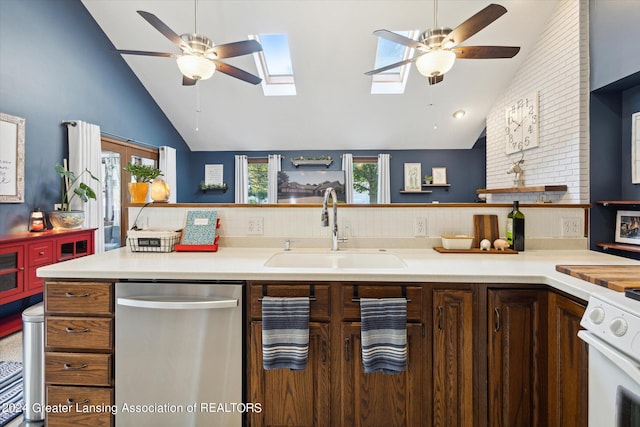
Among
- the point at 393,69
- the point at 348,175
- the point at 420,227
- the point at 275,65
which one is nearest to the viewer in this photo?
the point at 420,227

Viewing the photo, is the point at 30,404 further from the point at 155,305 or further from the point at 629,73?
the point at 629,73

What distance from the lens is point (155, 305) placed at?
1.28 metres

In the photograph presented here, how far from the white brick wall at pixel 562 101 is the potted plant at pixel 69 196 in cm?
513

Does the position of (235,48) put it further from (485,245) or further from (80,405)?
(80,405)

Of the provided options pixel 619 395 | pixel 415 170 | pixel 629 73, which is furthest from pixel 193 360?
pixel 415 170

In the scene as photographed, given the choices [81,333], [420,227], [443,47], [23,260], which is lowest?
[81,333]

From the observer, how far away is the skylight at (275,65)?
4.27 m

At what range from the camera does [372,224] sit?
6.33ft

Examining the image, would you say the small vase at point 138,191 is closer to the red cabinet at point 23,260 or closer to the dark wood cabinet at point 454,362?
the red cabinet at point 23,260

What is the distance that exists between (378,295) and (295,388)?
0.55 m

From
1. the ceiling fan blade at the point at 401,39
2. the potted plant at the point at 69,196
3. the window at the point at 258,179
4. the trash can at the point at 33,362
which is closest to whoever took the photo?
the trash can at the point at 33,362

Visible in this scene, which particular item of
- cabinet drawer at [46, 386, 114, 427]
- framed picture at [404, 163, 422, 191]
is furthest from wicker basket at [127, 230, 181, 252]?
framed picture at [404, 163, 422, 191]

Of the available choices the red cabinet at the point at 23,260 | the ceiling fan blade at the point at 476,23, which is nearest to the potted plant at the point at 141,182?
the red cabinet at the point at 23,260

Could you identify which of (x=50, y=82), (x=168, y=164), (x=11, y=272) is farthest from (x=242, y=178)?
(x=11, y=272)
